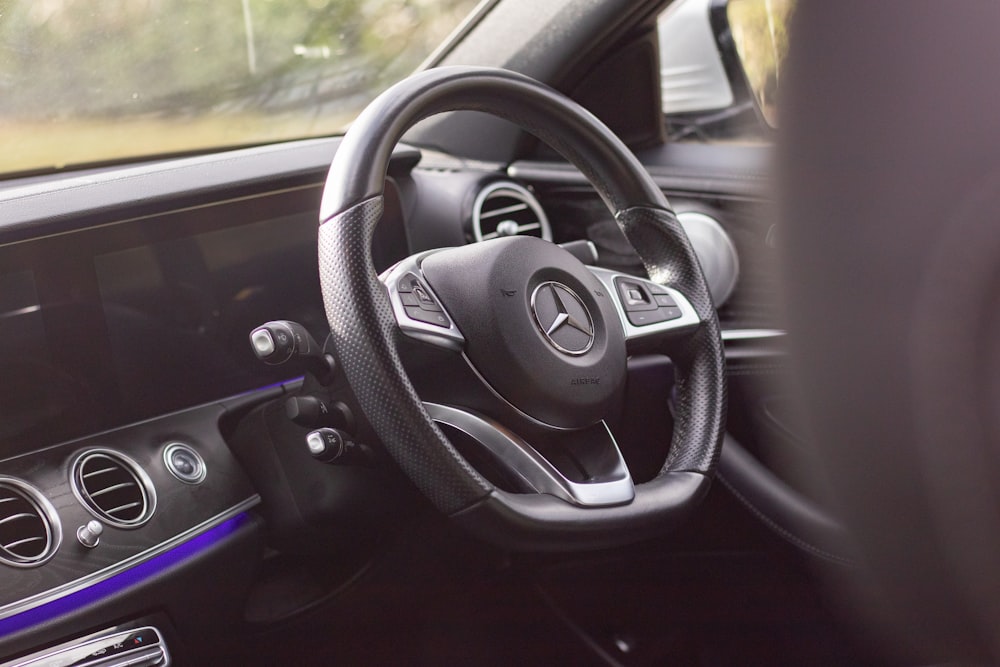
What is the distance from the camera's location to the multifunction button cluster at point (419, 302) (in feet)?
4.10

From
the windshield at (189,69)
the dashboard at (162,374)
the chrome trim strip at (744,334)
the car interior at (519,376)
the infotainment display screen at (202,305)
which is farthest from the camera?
the chrome trim strip at (744,334)

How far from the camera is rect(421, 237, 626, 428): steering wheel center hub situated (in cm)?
129

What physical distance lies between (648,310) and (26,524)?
84cm

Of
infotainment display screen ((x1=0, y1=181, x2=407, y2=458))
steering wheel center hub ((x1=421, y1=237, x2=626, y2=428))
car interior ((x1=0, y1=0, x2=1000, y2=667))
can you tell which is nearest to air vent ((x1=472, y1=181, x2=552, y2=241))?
car interior ((x1=0, y1=0, x2=1000, y2=667))

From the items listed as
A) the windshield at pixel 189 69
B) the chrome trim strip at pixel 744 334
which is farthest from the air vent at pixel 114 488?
the chrome trim strip at pixel 744 334

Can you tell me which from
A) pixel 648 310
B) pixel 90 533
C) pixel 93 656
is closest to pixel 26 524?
pixel 90 533

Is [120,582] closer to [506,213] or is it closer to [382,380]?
[382,380]

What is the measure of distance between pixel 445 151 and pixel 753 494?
90 centimetres

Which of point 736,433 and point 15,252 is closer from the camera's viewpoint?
point 15,252

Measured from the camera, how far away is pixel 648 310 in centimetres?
147

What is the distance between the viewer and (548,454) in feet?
4.32

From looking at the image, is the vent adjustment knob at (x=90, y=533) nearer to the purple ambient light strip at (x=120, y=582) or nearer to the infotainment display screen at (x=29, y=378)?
the purple ambient light strip at (x=120, y=582)

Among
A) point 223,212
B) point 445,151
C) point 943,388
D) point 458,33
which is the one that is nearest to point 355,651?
point 223,212

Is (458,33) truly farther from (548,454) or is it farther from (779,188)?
(779,188)
